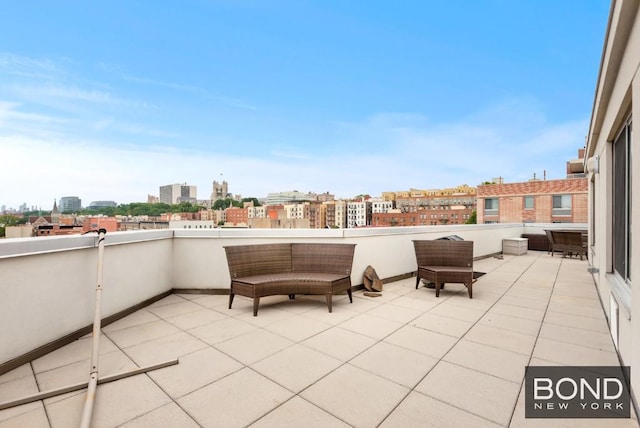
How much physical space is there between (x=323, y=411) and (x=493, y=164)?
67247 millimetres

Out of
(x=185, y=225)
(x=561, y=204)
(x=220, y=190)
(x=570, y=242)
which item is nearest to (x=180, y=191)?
(x=220, y=190)

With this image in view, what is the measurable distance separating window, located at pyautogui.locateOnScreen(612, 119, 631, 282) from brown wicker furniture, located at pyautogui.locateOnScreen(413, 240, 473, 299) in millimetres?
1745

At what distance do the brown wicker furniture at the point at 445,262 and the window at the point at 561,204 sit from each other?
105 ft

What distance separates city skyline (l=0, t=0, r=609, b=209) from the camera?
16.5 meters

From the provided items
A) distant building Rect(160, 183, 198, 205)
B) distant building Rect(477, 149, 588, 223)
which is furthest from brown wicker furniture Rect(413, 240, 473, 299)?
distant building Rect(160, 183, 198, 205)

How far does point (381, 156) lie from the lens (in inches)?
2734

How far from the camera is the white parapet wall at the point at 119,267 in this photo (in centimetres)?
261

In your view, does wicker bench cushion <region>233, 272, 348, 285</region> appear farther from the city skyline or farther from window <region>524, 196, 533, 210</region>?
window <region>524, 196, 533, 210</region>

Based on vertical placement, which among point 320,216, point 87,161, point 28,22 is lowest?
point 320,216

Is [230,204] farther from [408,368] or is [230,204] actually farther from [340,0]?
[408,368]

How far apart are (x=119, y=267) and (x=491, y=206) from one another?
3771 cm

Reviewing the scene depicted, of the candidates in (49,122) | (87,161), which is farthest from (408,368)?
(49,122)

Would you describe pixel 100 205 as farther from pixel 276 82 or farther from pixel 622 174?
pixel 622 174

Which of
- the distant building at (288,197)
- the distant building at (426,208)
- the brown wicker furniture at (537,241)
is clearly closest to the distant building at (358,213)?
the distant building at (426,208)
